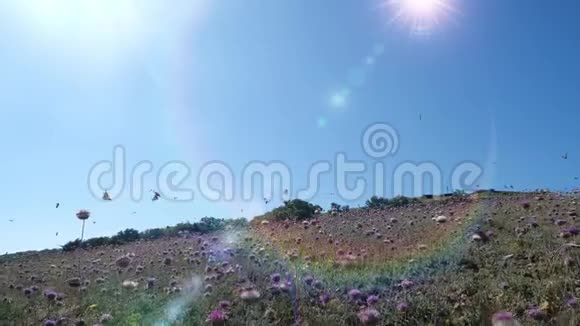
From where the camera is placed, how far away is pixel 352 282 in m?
6.41

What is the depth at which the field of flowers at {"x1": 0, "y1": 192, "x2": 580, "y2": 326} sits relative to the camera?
4918mm

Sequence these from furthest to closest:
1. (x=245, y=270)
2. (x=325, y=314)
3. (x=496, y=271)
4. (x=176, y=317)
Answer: (x=245, y=270), (x=496, y=271), (x=176, y=317), (x=325, y=314)

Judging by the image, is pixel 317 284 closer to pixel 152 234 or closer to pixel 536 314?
pixel 536 314

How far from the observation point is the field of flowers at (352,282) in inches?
194

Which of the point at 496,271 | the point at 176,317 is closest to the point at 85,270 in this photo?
the point at 176,317

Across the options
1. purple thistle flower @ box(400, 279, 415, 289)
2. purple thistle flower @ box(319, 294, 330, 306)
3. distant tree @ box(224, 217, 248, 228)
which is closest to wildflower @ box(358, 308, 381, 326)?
purple thistle flower @ box(319, 294, 330, 306)

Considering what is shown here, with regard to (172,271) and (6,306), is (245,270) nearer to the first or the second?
(172,271)

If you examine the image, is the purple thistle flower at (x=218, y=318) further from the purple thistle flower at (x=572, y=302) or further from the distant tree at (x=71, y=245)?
the distant tree at (x=71, y=245)

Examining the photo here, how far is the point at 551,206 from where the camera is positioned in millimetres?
11023

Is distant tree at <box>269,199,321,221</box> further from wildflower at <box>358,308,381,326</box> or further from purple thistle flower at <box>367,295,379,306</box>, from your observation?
wildflower at <box>358,308,381,326</box>

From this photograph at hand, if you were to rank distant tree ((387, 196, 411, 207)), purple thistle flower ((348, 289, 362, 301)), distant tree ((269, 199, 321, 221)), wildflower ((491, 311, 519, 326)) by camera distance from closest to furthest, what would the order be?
wildflower ((491, 311, 519, 326)), purple thistle flower ((348, 289, 362, 301)), distant tree ((269, 199, 321, 221)), distant tree ((387, 196, 411, 207))

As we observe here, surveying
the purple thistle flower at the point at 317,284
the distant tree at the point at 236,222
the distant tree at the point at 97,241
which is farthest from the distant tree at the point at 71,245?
the purple thistle flower at the point at 317,284

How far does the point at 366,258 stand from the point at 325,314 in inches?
119

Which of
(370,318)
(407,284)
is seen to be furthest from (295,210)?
(370,318)
